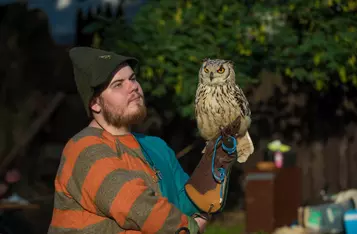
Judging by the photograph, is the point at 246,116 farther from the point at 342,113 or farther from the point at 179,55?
the point at 342,113

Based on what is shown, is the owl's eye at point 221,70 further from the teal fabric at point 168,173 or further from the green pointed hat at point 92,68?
the green pointed hat at point 92,68

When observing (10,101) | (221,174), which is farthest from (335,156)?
(221,174)

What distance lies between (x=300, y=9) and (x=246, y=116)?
177 inches

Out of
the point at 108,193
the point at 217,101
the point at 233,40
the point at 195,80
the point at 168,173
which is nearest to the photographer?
the point at 108,193

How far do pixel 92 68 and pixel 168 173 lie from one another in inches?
24.8

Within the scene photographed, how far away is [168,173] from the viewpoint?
3432 mm

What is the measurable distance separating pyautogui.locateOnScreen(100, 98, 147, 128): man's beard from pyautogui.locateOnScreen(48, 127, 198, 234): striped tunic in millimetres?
62

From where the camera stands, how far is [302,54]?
27.3 ft

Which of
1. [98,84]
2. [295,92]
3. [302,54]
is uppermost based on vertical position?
[98,84]

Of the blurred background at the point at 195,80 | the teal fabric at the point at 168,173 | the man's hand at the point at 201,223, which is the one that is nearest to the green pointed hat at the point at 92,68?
the teal fabric at the point at 168,173

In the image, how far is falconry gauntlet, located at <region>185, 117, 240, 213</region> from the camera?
3254 millimetres

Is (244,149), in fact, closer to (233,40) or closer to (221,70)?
(221,70)

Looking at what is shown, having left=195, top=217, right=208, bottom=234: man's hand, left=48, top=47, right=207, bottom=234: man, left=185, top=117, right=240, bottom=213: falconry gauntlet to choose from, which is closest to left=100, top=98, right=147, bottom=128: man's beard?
left=48, top=47, right=207, bottom=234: man

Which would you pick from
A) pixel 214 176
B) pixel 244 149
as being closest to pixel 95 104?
pixel 214 176
